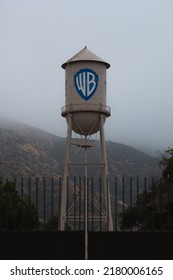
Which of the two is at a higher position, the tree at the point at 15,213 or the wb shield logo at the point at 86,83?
the wb shield logo at the point at 86,83

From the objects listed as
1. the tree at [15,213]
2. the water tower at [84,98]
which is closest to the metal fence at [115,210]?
the tree at [15,213]

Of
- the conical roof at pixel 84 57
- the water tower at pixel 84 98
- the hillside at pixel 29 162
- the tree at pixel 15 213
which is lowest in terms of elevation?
the tree at pixel 15 213

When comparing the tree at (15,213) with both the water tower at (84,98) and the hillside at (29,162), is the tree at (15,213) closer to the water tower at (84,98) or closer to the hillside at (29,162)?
the water tower at (84,98)

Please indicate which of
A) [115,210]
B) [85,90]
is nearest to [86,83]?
[85,90]

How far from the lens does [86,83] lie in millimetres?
33562

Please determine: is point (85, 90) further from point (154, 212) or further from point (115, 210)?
point (115, 210)

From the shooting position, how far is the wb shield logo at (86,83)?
1318 inches

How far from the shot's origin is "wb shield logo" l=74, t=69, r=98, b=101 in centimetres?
3347

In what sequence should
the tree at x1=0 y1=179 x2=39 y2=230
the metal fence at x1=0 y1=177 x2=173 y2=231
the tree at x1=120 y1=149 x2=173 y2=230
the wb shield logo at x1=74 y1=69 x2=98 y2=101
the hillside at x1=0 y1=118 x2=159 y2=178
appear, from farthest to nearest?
the hillside at x1=0 y1=118 x2=159 y2=178
the wb shield logo at x1=74 y1=69 x2=98 y2=101
the tree at x1=0 y1=179 x2=39 y2=230
the tree at x1=120 y1=149 x2=173 y2=230
the metal fence at x1=0 y1=177 x2=173 y2=231

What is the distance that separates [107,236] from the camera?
21.8 m

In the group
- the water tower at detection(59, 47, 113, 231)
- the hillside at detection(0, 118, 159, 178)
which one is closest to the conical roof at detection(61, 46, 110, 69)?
the water tower at detection(59, 47, 113, 231)

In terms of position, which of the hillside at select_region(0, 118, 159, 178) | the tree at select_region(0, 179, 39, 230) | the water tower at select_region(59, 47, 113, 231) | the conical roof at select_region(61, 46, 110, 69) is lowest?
the tree at select_region(0, 179, 39, 230)

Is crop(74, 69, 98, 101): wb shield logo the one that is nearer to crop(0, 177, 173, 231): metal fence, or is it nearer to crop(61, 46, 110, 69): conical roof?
crop(61, 46, 110, 69): conical roof

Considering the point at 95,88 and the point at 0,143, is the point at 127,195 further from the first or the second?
the point at 95,88
